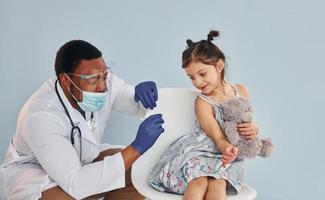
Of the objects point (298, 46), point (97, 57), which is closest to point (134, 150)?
point (97, 57)

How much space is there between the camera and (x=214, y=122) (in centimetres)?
211

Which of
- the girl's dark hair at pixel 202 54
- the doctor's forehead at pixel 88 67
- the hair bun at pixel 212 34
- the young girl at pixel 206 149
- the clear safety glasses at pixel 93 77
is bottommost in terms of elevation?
the young girl at pixel 206 149

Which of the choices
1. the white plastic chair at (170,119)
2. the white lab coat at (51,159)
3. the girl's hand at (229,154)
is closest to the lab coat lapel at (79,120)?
the white lab coat at (51,159)

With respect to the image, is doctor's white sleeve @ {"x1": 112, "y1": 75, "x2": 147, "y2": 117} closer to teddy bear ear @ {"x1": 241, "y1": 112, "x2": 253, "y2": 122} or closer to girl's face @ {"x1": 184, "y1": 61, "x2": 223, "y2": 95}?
girl's face @ {"x1": 184, "y1": 61, "x2": 223, "y2": 95}

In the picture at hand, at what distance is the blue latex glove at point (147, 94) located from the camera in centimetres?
220

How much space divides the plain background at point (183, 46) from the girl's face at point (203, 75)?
0.53 m

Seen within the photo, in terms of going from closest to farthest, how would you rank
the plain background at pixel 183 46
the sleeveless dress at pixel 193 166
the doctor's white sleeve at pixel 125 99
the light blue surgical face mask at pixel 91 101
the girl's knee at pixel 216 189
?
the girl's knee at pixel 216 189 → the sleeveless dress at pixel 193 166 → the light blue surgical face mask at pixel 91 101 → the doctor's white sleeve at pixel 125 99 → the plain background at pixel 183 46

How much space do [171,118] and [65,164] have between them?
0.49m

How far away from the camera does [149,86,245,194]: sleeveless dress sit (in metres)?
2.00

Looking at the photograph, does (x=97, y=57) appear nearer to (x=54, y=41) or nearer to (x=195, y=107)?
(x=195, y=107)

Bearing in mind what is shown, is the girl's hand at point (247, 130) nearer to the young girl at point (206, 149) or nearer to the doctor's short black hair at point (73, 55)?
the young girl at point (206, 149)

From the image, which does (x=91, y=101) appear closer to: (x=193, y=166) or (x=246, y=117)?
(x=193, y=166)

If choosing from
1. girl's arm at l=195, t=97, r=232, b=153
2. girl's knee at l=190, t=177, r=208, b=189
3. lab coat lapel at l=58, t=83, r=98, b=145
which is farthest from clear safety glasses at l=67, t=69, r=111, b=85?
girl's knee at l=190, t=177, r=208, b=189

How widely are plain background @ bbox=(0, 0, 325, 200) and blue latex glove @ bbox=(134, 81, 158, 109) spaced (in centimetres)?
40
